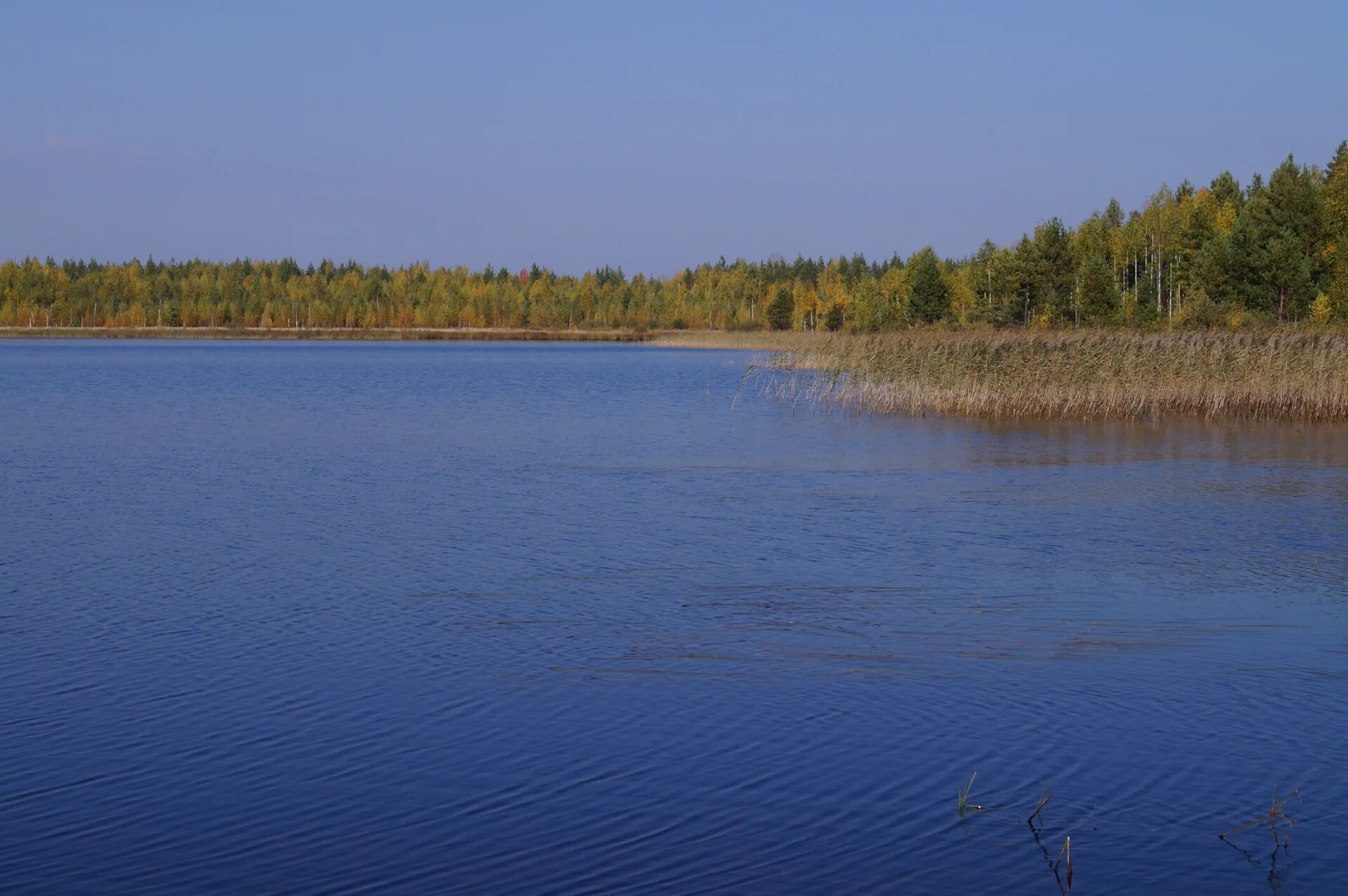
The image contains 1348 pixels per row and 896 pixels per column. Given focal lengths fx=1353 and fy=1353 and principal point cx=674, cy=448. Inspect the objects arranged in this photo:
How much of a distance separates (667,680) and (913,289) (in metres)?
81.2

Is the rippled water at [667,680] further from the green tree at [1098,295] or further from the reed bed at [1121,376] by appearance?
the green tree at [1098,295]

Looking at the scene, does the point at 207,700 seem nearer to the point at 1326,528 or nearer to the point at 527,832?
the point at 527,832

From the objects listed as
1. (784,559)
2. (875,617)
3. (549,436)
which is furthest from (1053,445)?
(875,617)

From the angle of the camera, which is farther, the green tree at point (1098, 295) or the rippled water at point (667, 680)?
the green tree at point (1098, 295)

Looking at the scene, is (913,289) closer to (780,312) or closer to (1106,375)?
(780,312)

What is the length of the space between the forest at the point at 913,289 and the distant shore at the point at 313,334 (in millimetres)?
15148

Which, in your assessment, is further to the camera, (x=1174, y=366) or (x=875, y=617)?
(x=1174, y=366)

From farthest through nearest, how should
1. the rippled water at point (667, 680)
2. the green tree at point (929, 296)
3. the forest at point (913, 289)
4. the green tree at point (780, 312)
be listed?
the green tree at point (780, 312)
the green tree at point (929, 296)
the forest at point (913, 289)
the rippled water at point (667, 680)

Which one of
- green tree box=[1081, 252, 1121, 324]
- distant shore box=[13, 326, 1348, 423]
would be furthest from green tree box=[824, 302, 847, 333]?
distant shore box=[13, 326, 1348, 423]

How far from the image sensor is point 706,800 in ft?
19.3

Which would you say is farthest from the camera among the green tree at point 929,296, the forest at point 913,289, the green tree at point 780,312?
the green tree at point 780,312

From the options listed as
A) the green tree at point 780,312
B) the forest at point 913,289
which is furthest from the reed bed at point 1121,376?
the green tree at point 780,312

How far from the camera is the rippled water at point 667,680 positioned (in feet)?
17.6

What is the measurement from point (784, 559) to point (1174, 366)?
17.2 m
